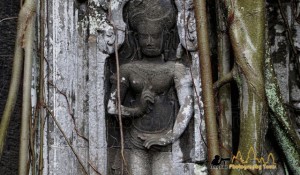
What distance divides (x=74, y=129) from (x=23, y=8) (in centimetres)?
78

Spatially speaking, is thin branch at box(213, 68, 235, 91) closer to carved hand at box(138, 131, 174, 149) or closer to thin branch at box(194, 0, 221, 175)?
thin branch at box(194, 0, 221, 175)

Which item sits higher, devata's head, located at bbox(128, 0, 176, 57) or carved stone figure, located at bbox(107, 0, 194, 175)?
devata's head, located at bbox(128, 0, 176, 57)

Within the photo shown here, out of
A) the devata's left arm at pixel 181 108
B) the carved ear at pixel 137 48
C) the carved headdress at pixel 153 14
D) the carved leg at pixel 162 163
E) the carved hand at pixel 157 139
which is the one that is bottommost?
the carved leg at pixel 162 163

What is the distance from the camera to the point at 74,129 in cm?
521

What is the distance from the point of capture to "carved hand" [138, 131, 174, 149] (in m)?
5.22

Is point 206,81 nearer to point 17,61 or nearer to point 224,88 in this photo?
point 224,88

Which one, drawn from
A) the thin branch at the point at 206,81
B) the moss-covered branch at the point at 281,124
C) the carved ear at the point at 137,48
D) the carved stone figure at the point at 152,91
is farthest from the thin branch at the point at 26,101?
the moss-covered branch at the point at 281,124

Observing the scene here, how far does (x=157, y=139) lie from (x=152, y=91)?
0.30m

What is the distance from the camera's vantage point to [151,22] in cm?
531

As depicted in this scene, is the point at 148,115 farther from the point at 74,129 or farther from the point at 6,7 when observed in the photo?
the point at 6,7

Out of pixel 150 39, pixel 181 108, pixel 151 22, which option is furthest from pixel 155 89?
pixel 151 22

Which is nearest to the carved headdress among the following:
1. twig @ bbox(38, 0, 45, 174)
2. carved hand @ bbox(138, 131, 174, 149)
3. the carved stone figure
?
the carved stone figure

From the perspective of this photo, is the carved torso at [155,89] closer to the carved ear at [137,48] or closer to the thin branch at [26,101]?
the carved ear at [137,48]

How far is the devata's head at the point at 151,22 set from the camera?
5309 millimetres
